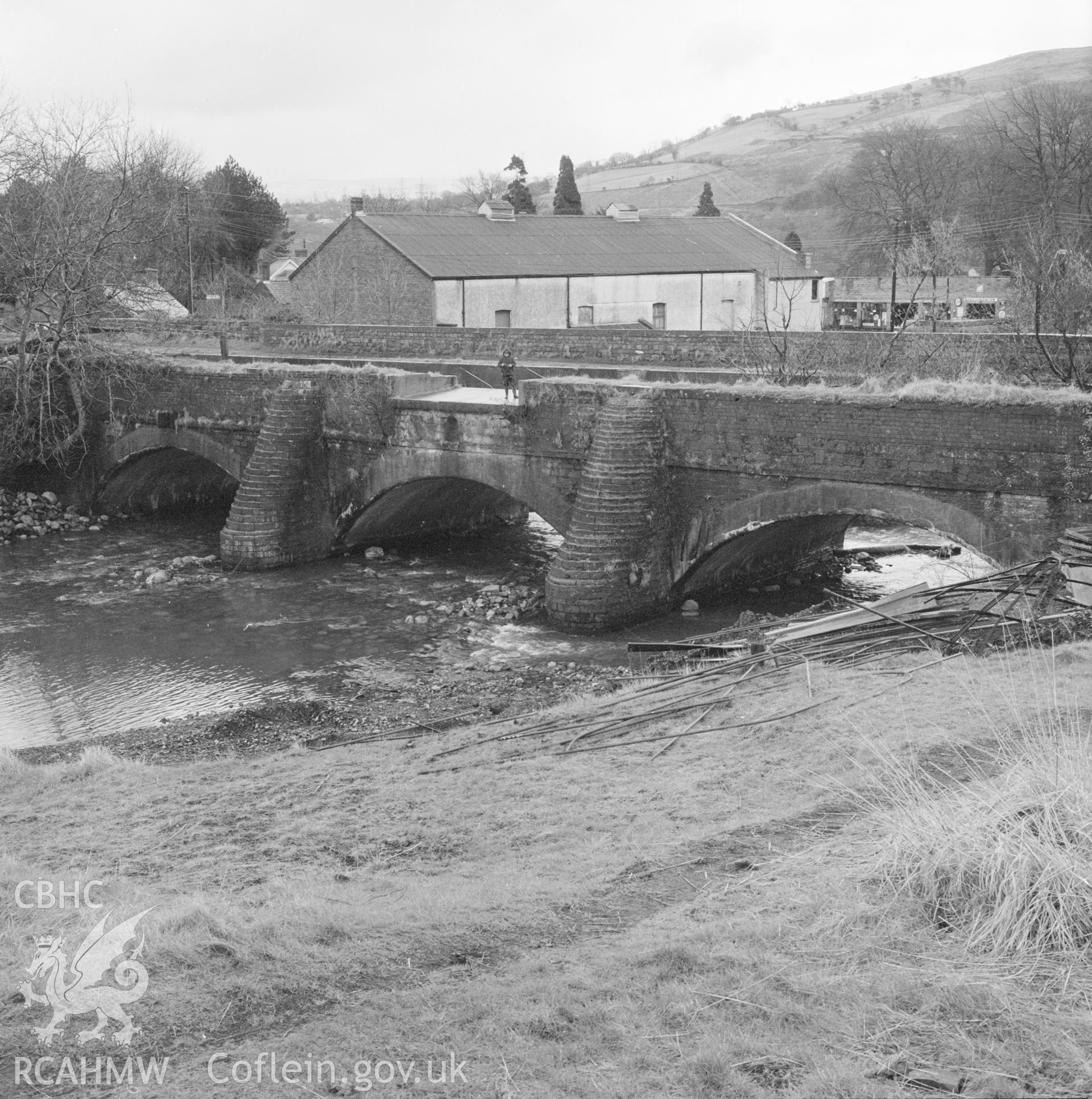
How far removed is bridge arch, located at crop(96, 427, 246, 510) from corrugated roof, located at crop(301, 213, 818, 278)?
10208 mm

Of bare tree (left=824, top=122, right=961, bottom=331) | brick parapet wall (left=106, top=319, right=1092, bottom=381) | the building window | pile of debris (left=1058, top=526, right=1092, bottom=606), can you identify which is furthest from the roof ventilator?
pile of debris (left=1058, top=526, right=1092, bottom=606)

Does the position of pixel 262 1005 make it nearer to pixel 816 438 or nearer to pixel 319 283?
pixel 816 438

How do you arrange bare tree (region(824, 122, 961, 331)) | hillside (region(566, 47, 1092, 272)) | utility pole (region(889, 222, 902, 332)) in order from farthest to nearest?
hillside (region(566, 47, 1092, 272))
bare tree (region(824, 122, 961, 331))
utility pole (region(889, 222, 902, 332))

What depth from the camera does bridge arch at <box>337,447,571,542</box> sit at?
63.9ft

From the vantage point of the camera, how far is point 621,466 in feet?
57.5

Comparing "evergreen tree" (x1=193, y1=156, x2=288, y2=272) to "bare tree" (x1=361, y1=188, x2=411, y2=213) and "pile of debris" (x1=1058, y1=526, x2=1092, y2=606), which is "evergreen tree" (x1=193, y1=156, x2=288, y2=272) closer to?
"bare tree" (x1=361, y1=188, x2=411, y2=213)

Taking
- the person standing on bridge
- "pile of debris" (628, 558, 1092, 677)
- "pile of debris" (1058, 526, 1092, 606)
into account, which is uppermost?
the person standing on bridge

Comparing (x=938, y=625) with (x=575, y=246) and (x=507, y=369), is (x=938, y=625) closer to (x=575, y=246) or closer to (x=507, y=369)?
(x=507, y=369)

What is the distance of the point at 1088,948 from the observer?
4.78 metres

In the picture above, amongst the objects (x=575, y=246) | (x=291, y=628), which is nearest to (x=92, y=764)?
(x=291, y=628)

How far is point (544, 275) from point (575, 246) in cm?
356

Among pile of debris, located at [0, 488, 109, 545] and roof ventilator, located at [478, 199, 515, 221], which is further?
roof ventilator, located at [478, 199, 515, 221]

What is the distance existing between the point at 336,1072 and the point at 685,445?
13769 millimetres

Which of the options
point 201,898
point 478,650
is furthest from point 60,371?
point 201,898
